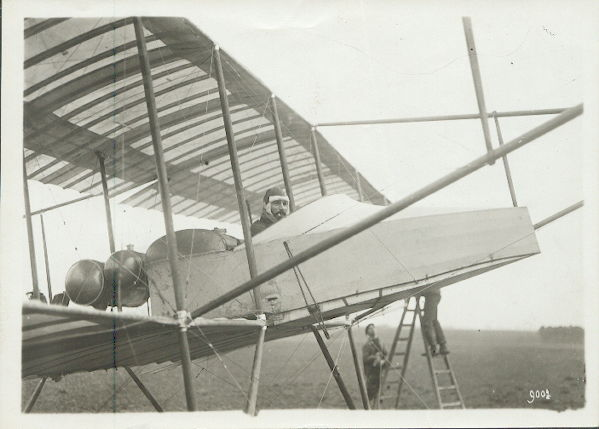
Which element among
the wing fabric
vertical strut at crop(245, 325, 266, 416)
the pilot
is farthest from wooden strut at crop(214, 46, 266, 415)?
the pilot

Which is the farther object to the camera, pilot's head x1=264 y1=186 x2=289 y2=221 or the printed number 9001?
pilot's head x1=264 y1=186 x2=289 y2=221

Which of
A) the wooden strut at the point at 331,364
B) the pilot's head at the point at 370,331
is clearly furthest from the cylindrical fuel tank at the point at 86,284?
the pilot's head at the point at 370,331

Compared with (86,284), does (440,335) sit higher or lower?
lower

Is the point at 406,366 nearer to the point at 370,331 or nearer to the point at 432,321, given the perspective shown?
the point at 432,321

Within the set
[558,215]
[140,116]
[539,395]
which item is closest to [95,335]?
[539,395]

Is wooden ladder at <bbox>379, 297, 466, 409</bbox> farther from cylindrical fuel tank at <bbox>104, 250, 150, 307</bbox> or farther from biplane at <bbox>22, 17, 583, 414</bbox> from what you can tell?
cylindrical fuel tank at <bbox>104, 250, 150, 307</bbox>

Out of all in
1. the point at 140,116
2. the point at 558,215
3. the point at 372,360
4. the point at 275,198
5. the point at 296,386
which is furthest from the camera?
the point at 296,386
